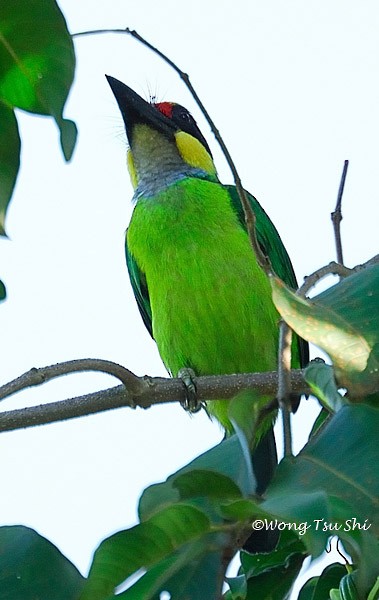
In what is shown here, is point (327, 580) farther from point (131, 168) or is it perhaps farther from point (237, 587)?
point (131, 168)

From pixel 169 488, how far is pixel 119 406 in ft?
2.37

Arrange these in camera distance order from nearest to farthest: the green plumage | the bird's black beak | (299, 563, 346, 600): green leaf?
(299, 563, 346, 600): green leaf, the green plumage, the bird's black beak

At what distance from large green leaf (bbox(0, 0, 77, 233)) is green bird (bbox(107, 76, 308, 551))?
118 cm

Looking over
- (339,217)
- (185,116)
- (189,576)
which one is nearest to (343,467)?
(189,576)

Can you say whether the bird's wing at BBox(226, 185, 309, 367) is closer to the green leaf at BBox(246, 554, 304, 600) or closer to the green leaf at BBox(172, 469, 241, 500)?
the green leaf at BBox(246, 554, 304, 600)

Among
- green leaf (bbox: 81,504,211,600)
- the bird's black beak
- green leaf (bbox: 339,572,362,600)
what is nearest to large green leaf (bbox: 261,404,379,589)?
green leaf (bbox: 81,504,211,600)

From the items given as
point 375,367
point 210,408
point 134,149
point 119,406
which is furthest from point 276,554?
point 134,149

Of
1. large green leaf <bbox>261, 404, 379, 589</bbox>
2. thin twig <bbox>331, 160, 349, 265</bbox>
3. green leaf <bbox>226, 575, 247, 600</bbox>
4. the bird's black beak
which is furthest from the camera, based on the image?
the bird's black beak

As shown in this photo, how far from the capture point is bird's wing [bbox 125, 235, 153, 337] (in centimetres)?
344

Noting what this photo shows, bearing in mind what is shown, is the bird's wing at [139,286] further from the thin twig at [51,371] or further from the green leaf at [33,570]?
the green leaf at [33,570]

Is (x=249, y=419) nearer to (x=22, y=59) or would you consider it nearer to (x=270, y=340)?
(x=22, y=59)

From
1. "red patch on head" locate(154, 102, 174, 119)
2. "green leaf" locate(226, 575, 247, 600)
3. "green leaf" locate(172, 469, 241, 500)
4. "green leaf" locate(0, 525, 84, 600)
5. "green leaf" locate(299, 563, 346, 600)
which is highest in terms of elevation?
"red patch on head" locate(154, 102, 174, 119)

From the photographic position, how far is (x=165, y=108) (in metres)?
4.08

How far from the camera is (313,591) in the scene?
1.88 m
